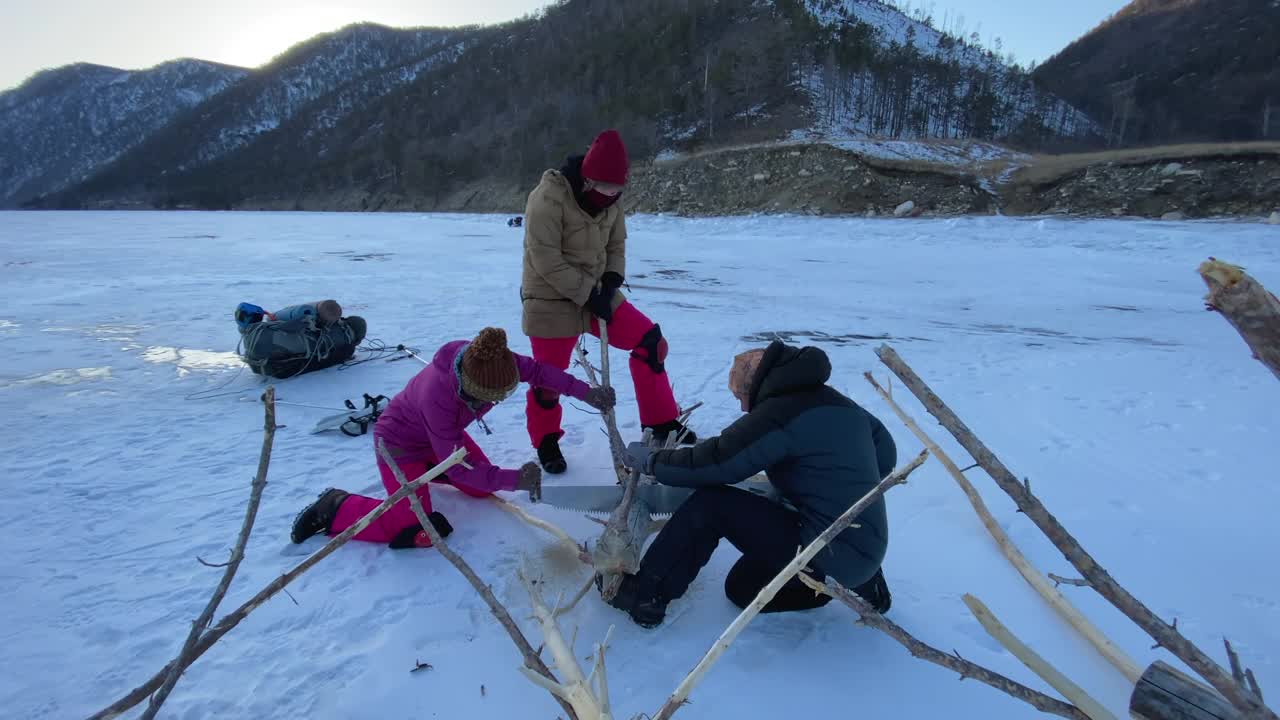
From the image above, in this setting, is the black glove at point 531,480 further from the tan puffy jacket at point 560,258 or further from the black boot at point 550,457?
the tan puffy jacket at point 560,258

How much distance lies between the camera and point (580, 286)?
332cm

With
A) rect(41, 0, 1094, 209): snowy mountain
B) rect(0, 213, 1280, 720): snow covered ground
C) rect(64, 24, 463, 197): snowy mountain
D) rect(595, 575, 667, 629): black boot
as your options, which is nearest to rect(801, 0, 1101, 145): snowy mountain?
rect(41, 0, 1094, 209): snowy mountain

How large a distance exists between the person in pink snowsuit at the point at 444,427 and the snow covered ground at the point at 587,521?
138 mm

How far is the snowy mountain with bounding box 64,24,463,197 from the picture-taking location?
95062mm

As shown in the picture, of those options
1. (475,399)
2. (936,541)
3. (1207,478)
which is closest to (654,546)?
(475,399)

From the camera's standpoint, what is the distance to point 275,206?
2795 inches

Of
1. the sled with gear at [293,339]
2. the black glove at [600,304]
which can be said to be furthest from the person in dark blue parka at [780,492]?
the sled with gear at [293,339]

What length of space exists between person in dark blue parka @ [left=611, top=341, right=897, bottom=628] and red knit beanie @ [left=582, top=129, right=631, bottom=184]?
144cm

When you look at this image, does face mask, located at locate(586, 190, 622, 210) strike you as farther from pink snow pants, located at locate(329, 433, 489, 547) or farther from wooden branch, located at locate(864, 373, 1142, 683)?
wooden branch, located at locate(864, 373, 1142, 683)

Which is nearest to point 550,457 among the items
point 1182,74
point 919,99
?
point 919,99

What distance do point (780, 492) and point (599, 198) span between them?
1825mm

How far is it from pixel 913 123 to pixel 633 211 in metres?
25.6

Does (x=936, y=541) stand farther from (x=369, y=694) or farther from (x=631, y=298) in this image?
(x=631, y=298)

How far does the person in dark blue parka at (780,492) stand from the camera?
2.01 m
